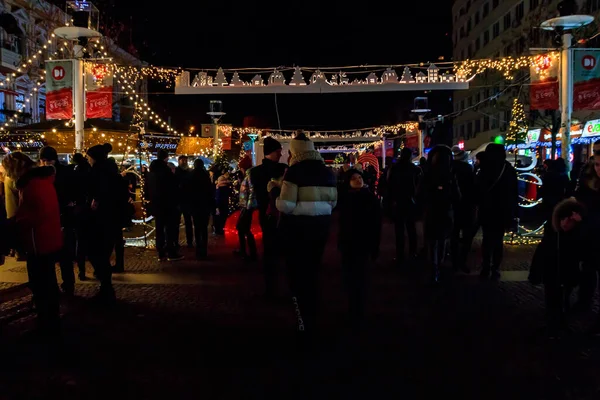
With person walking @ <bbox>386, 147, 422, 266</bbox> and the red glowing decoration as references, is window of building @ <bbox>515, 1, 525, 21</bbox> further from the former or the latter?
person walking @ <bbox>386, 147, 422, 266</bbox>

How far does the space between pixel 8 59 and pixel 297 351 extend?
90.5 ft

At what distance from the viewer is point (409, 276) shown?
7.73m

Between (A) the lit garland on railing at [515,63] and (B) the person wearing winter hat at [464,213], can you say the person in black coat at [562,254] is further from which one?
(A) the lit garland on railing at [515,63]

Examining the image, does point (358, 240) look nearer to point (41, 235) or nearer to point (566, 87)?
point (41, 235)

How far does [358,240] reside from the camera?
17.7ft

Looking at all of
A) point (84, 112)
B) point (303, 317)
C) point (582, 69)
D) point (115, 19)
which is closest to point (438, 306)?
point (303, 317)

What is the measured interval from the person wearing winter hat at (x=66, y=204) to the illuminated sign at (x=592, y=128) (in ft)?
73.2

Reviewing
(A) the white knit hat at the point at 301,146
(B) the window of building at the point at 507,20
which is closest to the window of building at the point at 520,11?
(B) the window of building at the point at 507,20

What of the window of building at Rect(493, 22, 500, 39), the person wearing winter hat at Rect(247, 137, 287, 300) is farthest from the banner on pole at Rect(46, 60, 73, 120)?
the window of building at Rect(493, 22, 500, 39)

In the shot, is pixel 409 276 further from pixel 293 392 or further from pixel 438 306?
pixel 293 392

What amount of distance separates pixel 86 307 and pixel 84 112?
26.4 feet

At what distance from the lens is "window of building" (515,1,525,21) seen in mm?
39281

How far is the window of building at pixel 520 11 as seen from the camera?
1547 inches

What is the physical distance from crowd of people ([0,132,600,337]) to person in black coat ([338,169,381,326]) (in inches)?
0.4
